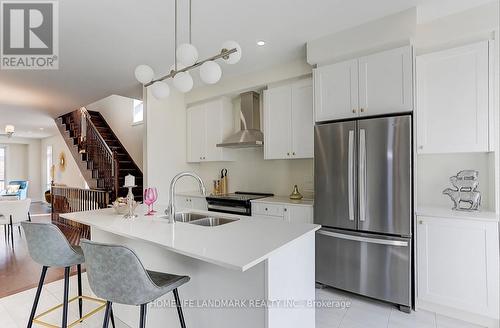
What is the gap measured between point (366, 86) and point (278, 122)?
1.22 meters

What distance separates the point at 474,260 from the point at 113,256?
2.69 meters

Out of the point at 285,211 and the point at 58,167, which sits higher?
the point at 58,167

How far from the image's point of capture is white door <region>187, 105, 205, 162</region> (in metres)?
4.46

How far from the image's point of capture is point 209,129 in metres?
4.36

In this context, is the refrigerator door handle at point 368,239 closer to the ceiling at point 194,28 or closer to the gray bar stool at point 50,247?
the ceiling at point 194,28

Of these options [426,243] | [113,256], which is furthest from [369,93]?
[113,256]

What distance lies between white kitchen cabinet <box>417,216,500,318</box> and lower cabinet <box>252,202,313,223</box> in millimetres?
1089

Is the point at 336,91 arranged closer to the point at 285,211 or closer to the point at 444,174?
the point at 444,174

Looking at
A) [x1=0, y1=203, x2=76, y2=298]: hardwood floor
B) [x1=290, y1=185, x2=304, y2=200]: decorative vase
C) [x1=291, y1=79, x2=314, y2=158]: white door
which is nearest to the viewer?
[x1=0, y1=203, x2=76, y2=298]: hardwood floor

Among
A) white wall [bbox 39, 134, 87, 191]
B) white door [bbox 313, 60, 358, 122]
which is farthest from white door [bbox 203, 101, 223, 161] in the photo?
white wall [bbox 39, 134, 87, 191]

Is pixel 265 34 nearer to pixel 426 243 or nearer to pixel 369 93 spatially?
pixel 369 93

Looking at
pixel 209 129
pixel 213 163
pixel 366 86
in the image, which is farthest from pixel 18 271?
pixel 366 86

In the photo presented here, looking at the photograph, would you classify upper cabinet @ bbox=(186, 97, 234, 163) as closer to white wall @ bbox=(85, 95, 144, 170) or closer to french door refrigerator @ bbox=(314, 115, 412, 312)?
french door refrigerator @ bbox=(314, 115, 412, 312)

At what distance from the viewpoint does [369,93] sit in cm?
260
